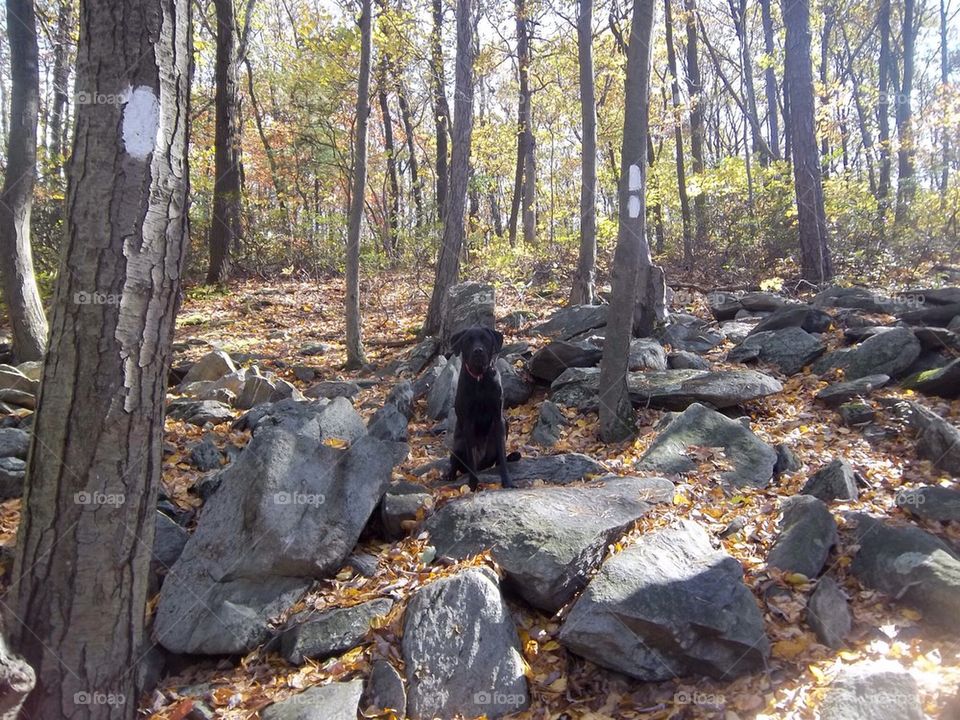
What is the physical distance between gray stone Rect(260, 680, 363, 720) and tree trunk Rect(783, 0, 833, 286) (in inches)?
416

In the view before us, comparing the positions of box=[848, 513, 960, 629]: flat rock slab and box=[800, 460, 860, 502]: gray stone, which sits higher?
box=[800, 460, 860, 502]: gray stone

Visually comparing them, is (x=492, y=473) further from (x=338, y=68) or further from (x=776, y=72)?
(x=776, y=72)

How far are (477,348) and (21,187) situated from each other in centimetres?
689

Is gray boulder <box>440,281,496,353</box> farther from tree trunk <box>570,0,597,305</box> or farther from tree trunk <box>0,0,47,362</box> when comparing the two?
tree trunk <box>0,0,47,362</box>

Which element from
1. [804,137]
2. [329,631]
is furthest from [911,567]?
[804,137]

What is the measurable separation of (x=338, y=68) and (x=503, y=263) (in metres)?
7.00

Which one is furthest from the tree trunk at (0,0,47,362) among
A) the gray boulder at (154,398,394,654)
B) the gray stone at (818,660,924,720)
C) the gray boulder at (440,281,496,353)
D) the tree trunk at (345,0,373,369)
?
the gray stone at (818,660,924,720)

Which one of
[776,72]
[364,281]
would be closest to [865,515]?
[364,281]

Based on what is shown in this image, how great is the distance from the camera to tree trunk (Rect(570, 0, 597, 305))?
30.4ft

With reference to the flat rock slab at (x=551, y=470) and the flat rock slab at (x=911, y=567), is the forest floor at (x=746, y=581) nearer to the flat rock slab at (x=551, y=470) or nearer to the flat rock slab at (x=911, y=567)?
the flat rock slab at (x=911, y=567)

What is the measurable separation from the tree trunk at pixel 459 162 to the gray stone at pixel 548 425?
353 cm

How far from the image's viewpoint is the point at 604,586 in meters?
3.69

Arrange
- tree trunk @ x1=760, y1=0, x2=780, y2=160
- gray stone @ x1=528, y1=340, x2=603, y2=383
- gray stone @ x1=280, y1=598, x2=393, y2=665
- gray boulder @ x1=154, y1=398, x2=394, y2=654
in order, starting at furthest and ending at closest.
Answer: tree trunk @ x1=760, y1=0, x2=780, y2=160 < gray stone @ x1=528, y1=340, x2=603, y2=383 < gray boulder @ x1=154, y1=398, x2=394, y2=654 < gray stone @ x1=280, y1=598, x2=393, y2=665

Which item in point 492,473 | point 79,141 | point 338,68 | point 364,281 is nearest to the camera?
point 79,141
